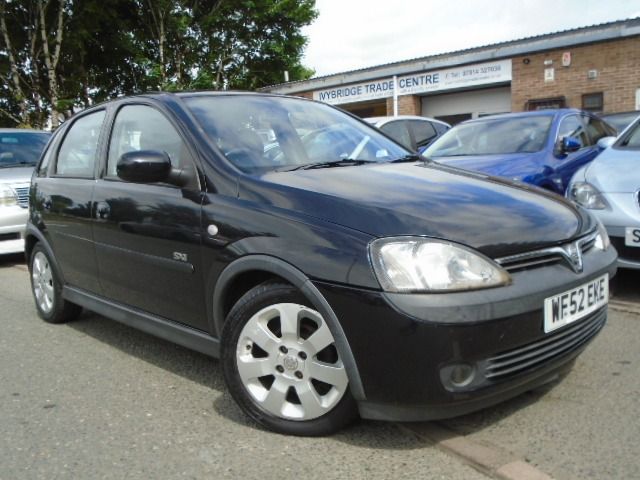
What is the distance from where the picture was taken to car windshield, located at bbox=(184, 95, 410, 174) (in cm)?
305

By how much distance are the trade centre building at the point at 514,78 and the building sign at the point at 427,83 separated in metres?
0.03

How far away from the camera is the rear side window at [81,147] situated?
153 inches

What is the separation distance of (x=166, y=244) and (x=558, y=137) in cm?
468

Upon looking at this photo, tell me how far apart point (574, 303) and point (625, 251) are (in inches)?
78.7

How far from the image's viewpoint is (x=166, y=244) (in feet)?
9.98

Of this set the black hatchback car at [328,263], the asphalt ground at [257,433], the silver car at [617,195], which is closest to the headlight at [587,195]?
the silver car at [617,195]

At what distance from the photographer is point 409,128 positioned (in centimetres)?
941

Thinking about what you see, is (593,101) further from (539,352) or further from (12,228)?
(539,352)

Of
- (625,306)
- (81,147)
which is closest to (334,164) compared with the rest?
(81,147)

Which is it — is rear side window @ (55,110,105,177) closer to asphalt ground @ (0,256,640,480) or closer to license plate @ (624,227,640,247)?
asphalt ground @ (0,256,640,480)

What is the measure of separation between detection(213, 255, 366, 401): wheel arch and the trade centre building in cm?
1451

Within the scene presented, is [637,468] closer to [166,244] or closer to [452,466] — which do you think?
[452,466]

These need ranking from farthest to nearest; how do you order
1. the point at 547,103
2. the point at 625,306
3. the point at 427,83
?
the point at 427,83 → the point at 547,103 → the point at 625,306

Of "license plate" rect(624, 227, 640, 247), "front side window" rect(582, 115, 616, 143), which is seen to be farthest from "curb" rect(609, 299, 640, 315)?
"front side window" rect(582, 115, 616, 143)
